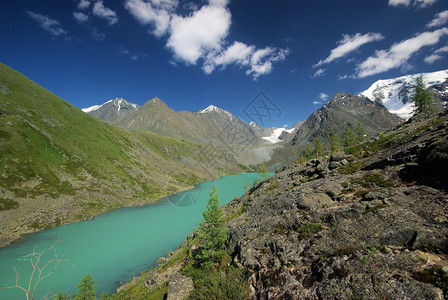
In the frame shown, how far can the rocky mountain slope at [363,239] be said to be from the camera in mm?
8180

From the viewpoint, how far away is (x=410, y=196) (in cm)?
1188

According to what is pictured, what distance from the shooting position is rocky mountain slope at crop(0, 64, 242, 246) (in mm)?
51688

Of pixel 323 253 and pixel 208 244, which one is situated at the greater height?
pixel 323 253

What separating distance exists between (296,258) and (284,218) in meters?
5.37

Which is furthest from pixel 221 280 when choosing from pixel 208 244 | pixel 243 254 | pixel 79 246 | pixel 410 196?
pixel 79 246

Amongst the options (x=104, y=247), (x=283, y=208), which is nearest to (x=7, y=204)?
(x=104, y=247)

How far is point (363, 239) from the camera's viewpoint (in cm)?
1069

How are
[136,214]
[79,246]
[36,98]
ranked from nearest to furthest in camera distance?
[79,246] → [136,214] → [36,98]

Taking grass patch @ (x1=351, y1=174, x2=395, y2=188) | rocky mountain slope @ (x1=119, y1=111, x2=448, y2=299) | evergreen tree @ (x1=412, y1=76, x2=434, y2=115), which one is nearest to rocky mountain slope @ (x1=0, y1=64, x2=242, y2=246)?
rocky mountain slope @ (x1=119, y1=111, x2=448, y2=299)

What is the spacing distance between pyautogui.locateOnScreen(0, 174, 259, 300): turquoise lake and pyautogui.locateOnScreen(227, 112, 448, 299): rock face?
92.1ft

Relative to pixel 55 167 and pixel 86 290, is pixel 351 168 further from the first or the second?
pixel 55 167

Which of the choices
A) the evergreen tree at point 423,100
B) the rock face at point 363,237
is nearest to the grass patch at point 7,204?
the rock face at point 363,237

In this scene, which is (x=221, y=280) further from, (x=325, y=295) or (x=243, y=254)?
(x=325, y=295)

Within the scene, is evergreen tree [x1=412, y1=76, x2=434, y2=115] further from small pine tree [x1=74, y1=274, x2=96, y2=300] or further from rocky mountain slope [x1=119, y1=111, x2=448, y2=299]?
small pine tree [x1=74, y1=274, x2=96, y2=300]
